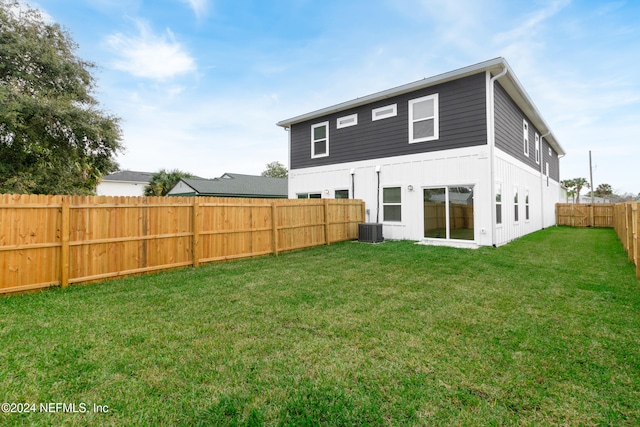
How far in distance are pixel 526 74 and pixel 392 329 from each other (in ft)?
44.1

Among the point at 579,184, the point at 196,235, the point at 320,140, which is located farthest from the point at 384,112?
the point at 579,184

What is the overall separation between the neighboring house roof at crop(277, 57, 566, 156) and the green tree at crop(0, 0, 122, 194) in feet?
26.7

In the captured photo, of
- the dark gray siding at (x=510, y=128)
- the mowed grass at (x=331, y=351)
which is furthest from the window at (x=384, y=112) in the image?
the mowed grass at (x=331, y=351)

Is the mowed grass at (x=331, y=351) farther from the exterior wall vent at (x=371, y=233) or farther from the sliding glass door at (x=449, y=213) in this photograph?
the exterior wall vent at (x=371, y=233)

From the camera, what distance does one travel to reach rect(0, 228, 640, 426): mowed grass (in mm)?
1876

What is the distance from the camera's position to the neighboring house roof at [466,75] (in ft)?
26.7

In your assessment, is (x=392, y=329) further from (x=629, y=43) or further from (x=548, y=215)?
(x=548, y=215)

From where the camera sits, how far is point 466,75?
8.61 m

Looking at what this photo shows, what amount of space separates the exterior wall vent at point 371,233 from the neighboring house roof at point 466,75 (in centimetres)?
454

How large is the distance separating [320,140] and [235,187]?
11.2 meters

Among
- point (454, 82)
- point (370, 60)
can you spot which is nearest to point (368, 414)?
point (454, 82)

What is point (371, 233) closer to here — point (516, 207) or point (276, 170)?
point (516, 207)

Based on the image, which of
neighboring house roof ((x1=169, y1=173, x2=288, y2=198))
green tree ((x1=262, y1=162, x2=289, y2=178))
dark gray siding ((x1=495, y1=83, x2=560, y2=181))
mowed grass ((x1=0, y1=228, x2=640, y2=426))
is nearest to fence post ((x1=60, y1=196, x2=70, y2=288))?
mowed grass ((x1=0, y1=228, x2=640, y2=426))

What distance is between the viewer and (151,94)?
44.0 ft
